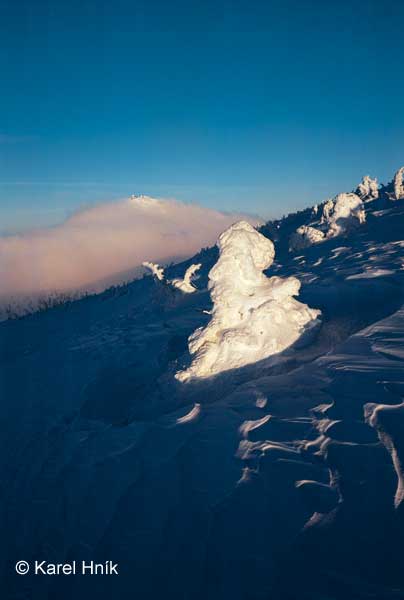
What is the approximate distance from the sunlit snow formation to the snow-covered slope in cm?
27

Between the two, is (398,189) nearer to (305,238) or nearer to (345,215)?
(345,215)

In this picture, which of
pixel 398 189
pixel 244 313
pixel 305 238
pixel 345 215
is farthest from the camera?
pixel 398 189

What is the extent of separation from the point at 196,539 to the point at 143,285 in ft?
49.3

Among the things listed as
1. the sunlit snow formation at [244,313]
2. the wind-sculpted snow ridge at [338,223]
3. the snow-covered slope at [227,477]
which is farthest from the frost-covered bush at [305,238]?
the sunlit snow formation at [244,313]

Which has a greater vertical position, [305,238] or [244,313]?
[305,238]

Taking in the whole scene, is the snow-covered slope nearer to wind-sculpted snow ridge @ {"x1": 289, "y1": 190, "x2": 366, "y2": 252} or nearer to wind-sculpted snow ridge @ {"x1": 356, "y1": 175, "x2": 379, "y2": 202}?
wind-sculpted snow ridge @ {"x1": 289, "y1": 190, "x2": 366, "y2": 252}

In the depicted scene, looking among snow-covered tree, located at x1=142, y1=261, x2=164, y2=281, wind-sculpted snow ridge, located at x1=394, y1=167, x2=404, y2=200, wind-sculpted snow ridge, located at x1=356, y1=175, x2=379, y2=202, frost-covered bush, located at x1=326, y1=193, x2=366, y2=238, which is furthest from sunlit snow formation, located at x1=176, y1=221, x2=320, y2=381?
wind-sculpted snow ridge, located at x1=356, y1=175, x2=379, y2=202

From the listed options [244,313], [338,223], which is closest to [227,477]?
[244,313]

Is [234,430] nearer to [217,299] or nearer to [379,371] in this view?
[379,371]

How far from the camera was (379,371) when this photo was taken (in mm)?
4117

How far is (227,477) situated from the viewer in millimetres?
3156

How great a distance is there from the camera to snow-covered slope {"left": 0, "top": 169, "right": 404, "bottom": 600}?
2320 mm

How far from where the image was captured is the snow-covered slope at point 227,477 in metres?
2.32

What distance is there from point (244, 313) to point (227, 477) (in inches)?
147
